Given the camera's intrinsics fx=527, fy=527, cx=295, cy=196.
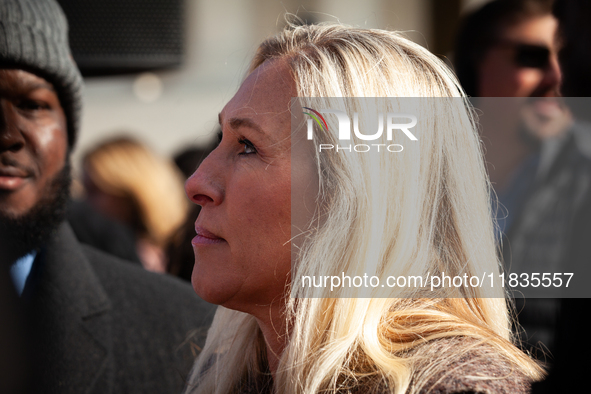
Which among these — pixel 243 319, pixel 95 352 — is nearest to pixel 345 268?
pixel 243 319

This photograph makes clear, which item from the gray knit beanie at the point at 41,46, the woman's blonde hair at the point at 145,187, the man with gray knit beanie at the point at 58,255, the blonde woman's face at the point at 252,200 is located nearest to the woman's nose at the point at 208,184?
the blonde woman's face at the point at 252,200

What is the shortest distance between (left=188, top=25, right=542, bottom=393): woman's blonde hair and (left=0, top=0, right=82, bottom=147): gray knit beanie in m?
0.91

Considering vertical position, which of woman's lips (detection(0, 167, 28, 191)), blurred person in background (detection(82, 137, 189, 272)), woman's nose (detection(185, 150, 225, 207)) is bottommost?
blurred person in background (detection(82, 137, 189, 272))

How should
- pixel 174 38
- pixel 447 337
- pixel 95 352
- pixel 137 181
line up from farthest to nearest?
pixel 137 181
pixel 174 38
pixel 95 352
pixel 447 337

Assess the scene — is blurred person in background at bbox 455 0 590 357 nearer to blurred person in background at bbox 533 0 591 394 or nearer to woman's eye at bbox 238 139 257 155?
blurred person in background at bbox 533 0 591 394

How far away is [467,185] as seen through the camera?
3.97 ft

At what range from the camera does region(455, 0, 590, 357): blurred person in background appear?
6.21 feet

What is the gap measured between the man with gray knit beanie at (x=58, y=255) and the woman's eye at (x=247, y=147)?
788 millimetres

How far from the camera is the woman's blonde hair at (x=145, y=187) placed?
11.8ft

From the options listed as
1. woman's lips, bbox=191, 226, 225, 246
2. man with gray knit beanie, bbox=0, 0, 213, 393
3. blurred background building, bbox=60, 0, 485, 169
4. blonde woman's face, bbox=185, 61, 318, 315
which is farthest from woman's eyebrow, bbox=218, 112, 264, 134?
blurred background building, bbox=60, 0, 485, 169

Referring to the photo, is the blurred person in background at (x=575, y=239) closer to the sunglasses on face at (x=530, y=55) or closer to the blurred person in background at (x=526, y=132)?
the blurred person in background at (x=526, y=132)

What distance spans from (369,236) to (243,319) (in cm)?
57

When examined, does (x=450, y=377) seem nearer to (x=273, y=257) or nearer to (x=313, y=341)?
(x=313, y=341)

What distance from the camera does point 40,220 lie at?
5.50ft
